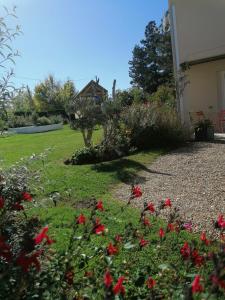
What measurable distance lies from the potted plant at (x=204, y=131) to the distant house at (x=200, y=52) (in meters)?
1.46

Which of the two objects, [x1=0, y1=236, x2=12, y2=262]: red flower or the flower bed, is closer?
[x1=0, y1=236, x2=12, y2=262]: red flower

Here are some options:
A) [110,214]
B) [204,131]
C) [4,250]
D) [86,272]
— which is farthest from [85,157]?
[4,250]

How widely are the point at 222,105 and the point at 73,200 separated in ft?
36.6

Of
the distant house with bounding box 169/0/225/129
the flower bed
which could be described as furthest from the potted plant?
the flower bed

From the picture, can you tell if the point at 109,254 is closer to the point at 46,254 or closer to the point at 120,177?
the point at 46,254

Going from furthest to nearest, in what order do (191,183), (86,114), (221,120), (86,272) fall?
1. (221,120)
2. (86,114)
3. (191,183)
4. (86,272)

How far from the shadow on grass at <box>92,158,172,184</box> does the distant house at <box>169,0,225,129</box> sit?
5.60 metres

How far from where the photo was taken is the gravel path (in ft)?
21.0

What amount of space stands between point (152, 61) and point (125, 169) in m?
42.7

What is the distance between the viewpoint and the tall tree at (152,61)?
4556 cm

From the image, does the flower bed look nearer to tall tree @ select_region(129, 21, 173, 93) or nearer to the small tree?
tall tree @ select_region(129, 21, 173, 93)

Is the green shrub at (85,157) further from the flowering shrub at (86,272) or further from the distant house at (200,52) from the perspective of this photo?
the flowering shrub at (86,272)

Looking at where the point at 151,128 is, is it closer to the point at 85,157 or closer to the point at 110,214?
the point at 85,157

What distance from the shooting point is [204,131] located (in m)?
14.0
